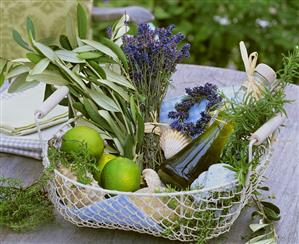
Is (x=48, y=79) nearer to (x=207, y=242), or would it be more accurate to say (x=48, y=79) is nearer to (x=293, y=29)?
(x=207, y=242)

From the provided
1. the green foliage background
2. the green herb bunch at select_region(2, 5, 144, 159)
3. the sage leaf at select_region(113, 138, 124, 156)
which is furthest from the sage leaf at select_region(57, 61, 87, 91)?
the green foliage background

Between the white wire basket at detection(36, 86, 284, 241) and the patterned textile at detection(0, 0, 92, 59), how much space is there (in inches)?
49.1

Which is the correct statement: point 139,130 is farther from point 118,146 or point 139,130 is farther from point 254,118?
point 254,118

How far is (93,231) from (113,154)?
142 mm

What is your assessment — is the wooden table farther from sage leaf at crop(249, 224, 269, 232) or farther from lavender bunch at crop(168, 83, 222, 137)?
lavender bunch at crop(168, 83, 222, 137)

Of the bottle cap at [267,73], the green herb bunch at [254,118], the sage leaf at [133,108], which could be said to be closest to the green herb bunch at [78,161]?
the sage leaf at [133,108]

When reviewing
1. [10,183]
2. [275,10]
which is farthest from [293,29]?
[10,183]

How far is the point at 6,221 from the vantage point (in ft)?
4.00

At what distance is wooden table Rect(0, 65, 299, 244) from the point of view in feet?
3.95

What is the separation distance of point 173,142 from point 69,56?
24cm

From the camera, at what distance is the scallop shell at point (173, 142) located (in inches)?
48.9

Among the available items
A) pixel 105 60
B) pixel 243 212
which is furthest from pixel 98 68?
pixel 243 212

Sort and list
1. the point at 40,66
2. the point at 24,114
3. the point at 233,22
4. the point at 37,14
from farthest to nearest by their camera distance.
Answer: the point at 233,22
the point at 37,14
the point at 24,114
the point at 40,66

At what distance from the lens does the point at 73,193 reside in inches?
44.2
